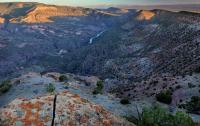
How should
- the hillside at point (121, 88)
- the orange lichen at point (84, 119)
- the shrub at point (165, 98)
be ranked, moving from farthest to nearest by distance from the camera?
the shrub at point (165, 98) < the hillside at point (121, 88) < the orange lichen at point (84, 119)

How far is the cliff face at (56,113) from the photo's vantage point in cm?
1530

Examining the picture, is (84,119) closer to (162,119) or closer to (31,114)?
(31,114)

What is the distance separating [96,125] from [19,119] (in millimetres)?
3015

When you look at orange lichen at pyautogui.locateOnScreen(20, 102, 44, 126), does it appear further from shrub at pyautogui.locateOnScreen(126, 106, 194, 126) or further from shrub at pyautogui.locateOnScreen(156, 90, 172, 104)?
shrub at pyautogui.locateOnScreen(156, 90, 172, 104)

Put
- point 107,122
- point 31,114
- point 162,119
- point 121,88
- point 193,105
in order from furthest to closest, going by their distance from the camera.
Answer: point 121,88 < point 193,105 < point 162,119 < point 107,122 < point 31,114

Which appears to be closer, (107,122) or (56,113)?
(56,113)

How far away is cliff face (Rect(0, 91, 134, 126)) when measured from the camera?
50.2ft

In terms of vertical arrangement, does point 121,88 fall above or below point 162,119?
below

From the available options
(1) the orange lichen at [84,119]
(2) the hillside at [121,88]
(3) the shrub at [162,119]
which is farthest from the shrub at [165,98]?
(1) the orange lichen at [84,119]

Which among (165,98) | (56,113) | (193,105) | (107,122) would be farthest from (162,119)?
(165,98)

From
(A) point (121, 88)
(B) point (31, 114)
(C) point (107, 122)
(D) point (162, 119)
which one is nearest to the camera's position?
(B) point (31, 114)

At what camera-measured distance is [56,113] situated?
51.2 ft

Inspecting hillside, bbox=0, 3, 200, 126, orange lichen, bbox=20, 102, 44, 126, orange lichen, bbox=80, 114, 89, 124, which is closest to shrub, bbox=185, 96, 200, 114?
hillside, bbox=0, 3, 200, 126

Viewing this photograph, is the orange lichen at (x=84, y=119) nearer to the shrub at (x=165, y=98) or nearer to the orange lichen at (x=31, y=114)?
the orange lichen at (x=31, y=114)
